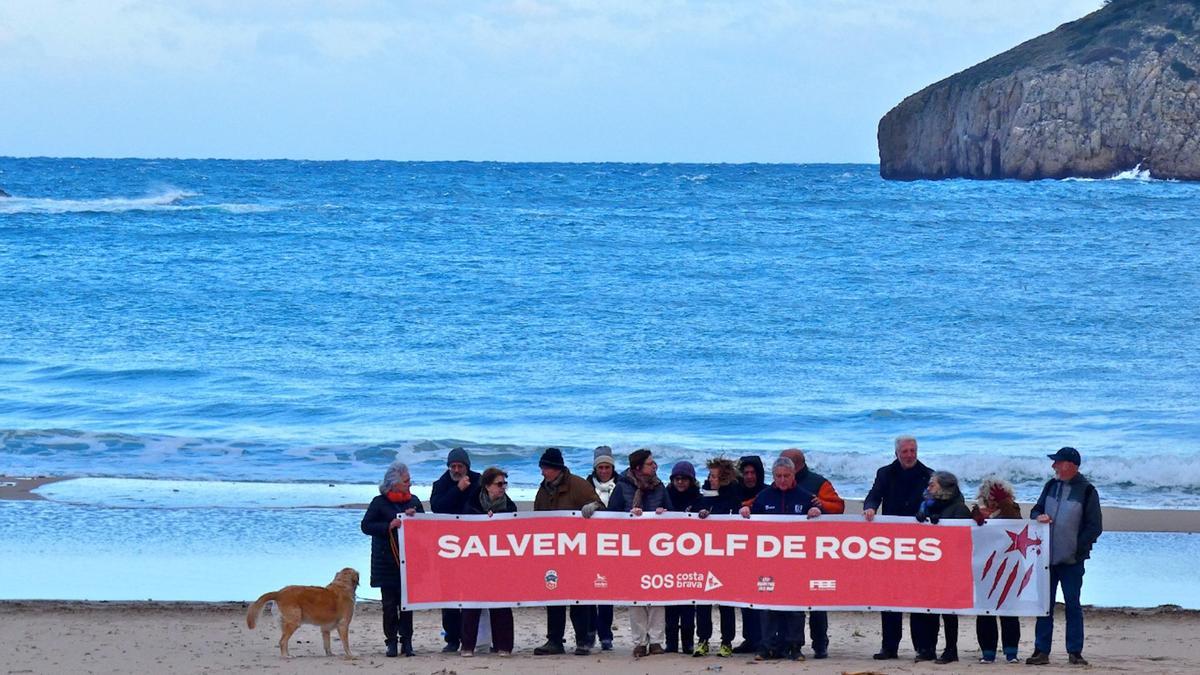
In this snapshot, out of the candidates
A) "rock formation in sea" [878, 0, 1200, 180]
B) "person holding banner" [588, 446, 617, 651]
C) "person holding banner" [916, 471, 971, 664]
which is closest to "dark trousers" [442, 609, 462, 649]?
"person holding banner" [588, 446, 617, 651]

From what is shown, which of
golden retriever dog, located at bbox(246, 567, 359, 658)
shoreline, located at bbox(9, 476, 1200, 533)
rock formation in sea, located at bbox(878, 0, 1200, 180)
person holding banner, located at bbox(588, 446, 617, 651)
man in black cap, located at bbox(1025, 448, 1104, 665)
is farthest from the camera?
rock formation in sea, located at bbox(878, 0, 1200, 180)

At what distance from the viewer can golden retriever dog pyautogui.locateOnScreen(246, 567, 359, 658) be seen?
9297mm

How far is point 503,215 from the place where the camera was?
65.1 metres

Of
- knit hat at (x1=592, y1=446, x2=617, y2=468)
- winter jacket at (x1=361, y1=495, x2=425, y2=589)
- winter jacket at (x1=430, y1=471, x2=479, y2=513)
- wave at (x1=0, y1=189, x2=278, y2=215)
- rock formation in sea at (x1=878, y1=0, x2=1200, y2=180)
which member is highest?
rock formation in sea at (x1=878, y1=0, x2=1200, y2=180)

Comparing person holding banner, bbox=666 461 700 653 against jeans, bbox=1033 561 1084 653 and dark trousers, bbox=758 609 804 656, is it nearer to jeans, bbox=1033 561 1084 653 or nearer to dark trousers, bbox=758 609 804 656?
dark trousers, bbox=758 609 804 656

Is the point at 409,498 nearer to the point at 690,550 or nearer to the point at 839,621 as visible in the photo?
the point at 690,550

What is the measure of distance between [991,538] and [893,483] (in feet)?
2.39

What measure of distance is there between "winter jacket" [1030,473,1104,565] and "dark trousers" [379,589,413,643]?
4.03m

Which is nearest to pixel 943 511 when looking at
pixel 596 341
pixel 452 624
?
pixel 452 624

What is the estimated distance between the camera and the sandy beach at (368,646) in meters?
9.12

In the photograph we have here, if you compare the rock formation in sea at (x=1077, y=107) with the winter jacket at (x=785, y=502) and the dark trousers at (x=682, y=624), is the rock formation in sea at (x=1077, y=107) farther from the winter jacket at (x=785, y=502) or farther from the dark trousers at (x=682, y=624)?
the dark trousers at (x=682, y=624)

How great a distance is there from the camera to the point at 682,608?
9.67m

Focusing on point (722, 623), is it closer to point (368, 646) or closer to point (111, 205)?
point (368, 646)

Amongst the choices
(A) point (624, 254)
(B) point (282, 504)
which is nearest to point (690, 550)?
(B) point (282, 504)
